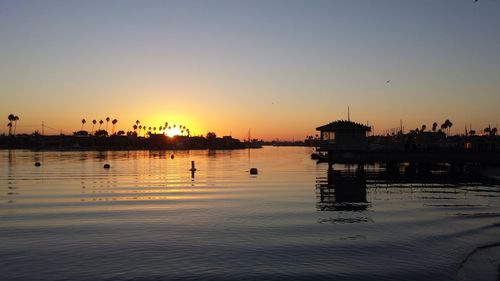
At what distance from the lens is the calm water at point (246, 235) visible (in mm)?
17422

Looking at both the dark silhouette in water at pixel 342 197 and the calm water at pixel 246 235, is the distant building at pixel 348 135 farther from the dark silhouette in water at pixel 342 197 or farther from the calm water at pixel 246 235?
the calm water at pixel 246 235

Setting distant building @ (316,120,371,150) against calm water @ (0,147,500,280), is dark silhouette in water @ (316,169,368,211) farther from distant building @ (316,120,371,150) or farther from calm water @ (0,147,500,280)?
distant building @ (316,120,371,150)

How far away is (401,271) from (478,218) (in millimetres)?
14474

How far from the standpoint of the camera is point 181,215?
101ft

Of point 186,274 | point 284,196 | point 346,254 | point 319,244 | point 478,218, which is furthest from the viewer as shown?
point 284,196

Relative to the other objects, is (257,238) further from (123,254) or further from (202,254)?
(123,254)

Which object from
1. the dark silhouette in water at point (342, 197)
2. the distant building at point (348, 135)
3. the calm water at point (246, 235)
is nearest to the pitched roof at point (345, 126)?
the distant building at point (348, 135)

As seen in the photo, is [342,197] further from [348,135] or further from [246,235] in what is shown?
[348,135]

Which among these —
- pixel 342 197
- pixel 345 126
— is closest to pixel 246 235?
pixel 342 197

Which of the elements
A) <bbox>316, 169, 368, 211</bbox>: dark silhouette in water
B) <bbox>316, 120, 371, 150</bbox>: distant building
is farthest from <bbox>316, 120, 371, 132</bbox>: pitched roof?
<bbox>316, 169, 368, 211</bbox>: dark silhouette in water

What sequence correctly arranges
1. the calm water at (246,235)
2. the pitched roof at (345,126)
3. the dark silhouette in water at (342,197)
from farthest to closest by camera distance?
the pitched roof at (345,126), the dark silhouette in water at (342,197), the calm water at (246,235)

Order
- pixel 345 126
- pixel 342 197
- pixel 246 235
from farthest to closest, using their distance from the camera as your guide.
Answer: pixel 345 126 → pixel 342 197 → pixel 246 235

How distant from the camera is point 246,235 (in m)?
23.8

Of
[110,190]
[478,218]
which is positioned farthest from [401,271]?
[110,190]
